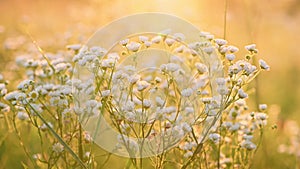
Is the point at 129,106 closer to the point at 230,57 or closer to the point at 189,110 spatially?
the point at 189,110

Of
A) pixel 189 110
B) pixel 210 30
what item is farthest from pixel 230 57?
pixel 210 30

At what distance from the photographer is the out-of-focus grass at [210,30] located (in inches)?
159

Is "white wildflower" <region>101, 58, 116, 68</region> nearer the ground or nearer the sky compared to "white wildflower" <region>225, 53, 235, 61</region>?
nearer the ground

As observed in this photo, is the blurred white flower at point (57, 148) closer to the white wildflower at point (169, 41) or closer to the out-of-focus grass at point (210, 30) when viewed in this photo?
the out-of-focus grass at point (210, 30)

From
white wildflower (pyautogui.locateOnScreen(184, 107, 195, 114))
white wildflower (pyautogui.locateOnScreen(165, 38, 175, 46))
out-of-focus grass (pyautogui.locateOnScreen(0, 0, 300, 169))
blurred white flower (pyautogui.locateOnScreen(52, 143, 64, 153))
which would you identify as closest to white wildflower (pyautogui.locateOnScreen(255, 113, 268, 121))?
white wildflower (pyautogui.locateOnScreen(184, 107, 195, 114))

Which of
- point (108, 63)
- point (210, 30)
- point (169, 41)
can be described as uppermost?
point (210, 30)

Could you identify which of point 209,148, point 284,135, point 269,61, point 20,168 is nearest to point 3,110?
point 20,168

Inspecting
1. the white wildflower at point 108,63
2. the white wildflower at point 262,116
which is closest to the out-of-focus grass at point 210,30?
the white wildflower at point 262,116

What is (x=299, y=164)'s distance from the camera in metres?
3.94

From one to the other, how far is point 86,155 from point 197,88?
0.74 m

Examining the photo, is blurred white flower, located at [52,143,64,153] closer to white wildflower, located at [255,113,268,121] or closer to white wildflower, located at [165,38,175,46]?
white wildflower, located at [165,38,175,46]

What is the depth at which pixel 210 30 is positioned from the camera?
5723 mm

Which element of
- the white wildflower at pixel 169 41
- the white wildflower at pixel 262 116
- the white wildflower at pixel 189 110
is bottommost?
the white wildflower at pixel 262 116

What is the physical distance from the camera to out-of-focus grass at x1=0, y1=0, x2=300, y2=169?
404 centimetres
